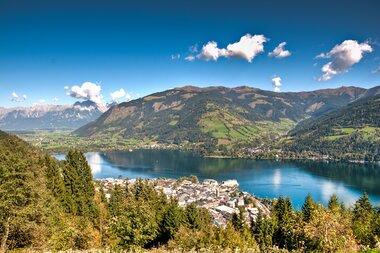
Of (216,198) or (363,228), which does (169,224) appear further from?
(216,198)

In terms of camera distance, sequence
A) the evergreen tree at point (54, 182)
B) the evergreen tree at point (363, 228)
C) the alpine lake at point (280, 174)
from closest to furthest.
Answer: the evergreen tree at point (363, 228)
the evergreen tree at point (54, 182)
the alpine lake at point (280, 174)

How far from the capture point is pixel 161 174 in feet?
478

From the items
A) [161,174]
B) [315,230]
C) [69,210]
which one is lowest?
[161,174]

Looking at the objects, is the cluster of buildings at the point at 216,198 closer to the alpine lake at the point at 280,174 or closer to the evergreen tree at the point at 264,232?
the alpine lake at the point at 280,174

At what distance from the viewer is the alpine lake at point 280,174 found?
346ft

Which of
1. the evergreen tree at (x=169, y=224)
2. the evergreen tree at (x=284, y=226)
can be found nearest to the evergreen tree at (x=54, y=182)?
the evergreen tree at (x=169, y=224)

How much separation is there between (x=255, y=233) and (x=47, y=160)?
32.6 m

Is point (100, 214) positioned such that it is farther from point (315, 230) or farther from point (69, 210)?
point (315, 230)

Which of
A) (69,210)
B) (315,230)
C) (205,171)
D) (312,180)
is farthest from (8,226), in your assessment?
(205,171)

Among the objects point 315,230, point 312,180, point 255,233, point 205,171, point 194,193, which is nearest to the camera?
point 315,230

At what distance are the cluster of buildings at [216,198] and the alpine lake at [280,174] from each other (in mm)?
12667

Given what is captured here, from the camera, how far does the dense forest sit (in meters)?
17.3

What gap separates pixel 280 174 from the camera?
142 metres

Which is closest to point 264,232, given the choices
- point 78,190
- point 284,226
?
point 284,226
